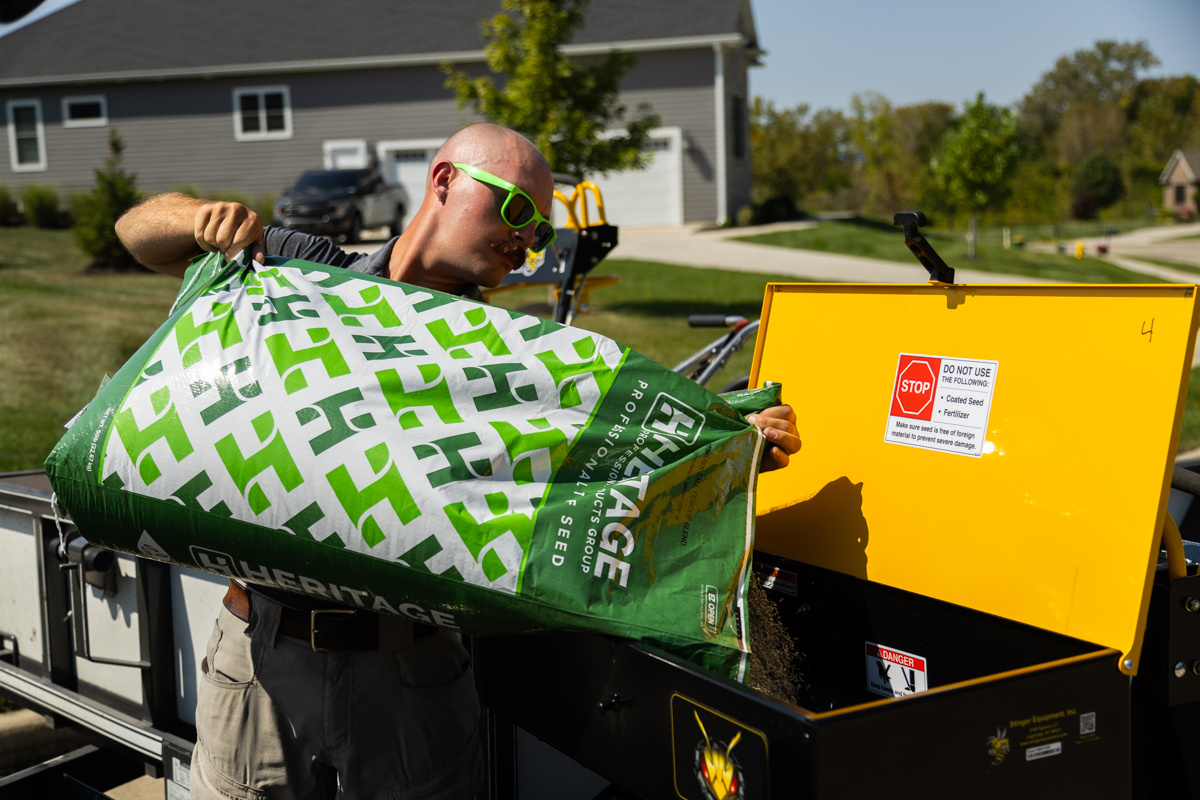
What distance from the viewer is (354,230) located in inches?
796

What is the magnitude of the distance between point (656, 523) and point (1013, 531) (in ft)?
2.30

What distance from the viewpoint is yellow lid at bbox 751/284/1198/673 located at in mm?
1668

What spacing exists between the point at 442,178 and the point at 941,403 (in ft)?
3.68

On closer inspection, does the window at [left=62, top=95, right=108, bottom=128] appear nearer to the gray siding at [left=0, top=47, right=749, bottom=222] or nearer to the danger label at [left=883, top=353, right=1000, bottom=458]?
the gray siding at [left=0, top=47, right=749, bottom=222]

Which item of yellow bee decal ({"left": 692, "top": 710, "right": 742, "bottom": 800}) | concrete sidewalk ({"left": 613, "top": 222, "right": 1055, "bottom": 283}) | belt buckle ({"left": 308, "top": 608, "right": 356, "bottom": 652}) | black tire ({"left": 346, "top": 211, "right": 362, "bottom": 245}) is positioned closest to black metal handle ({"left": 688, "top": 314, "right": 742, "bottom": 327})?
belt buckle ({"left": 308, "top": 608, "right": 356, "bottom": 652})

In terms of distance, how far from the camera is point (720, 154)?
24.9 metres

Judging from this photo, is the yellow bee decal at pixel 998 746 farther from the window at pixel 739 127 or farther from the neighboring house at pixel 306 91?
the window at pixel 739 127

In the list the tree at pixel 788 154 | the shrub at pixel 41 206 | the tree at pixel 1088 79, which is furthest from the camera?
the tree at pixel 1088 79

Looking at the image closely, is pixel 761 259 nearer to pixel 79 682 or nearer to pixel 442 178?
pixel 79 682

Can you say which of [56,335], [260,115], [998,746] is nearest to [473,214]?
[998,746]

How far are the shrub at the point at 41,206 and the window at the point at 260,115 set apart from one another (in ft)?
16.8

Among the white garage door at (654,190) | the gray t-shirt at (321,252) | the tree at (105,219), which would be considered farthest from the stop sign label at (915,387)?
the white garage door at (654,190)

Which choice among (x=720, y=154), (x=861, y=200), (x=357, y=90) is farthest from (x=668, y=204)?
(x=861, y=200)

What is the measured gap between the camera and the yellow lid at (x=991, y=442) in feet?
5.47
